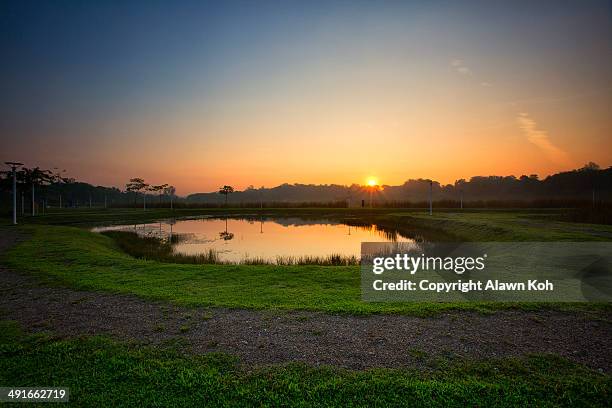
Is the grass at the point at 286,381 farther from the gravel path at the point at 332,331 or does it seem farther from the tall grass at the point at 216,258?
the tall grass at the point at 216,258

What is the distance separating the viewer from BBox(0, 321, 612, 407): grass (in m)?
4.53

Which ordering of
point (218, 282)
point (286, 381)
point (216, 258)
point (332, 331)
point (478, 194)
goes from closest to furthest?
point (286, 381) < point (332, 331) < point (218, 282) < point (216, 258) < point (478, 194)

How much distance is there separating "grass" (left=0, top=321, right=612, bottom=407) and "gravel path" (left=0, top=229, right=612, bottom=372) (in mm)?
399

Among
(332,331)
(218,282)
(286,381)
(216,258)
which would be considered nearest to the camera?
(286,381)

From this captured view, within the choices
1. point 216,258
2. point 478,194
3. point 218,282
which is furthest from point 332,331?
point 478,194

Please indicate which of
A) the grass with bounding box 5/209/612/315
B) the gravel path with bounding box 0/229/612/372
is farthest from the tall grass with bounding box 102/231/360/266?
the gravel path with bounding box 0/229/612/372

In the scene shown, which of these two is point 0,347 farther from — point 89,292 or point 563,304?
point 563,304

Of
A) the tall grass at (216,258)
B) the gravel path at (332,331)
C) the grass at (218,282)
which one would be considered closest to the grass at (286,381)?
the gravel path at (332,331)

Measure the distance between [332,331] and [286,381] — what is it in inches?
82.4

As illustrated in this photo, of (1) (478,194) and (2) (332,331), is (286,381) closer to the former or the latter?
(2) (332,331)

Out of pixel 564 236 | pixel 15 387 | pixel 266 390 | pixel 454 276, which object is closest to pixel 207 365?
pixel 266 390

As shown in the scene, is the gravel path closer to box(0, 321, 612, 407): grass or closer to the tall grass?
box(0, 321, 612, 407): grass

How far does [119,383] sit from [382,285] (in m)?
8.04

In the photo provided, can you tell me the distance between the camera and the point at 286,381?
4.91 m
